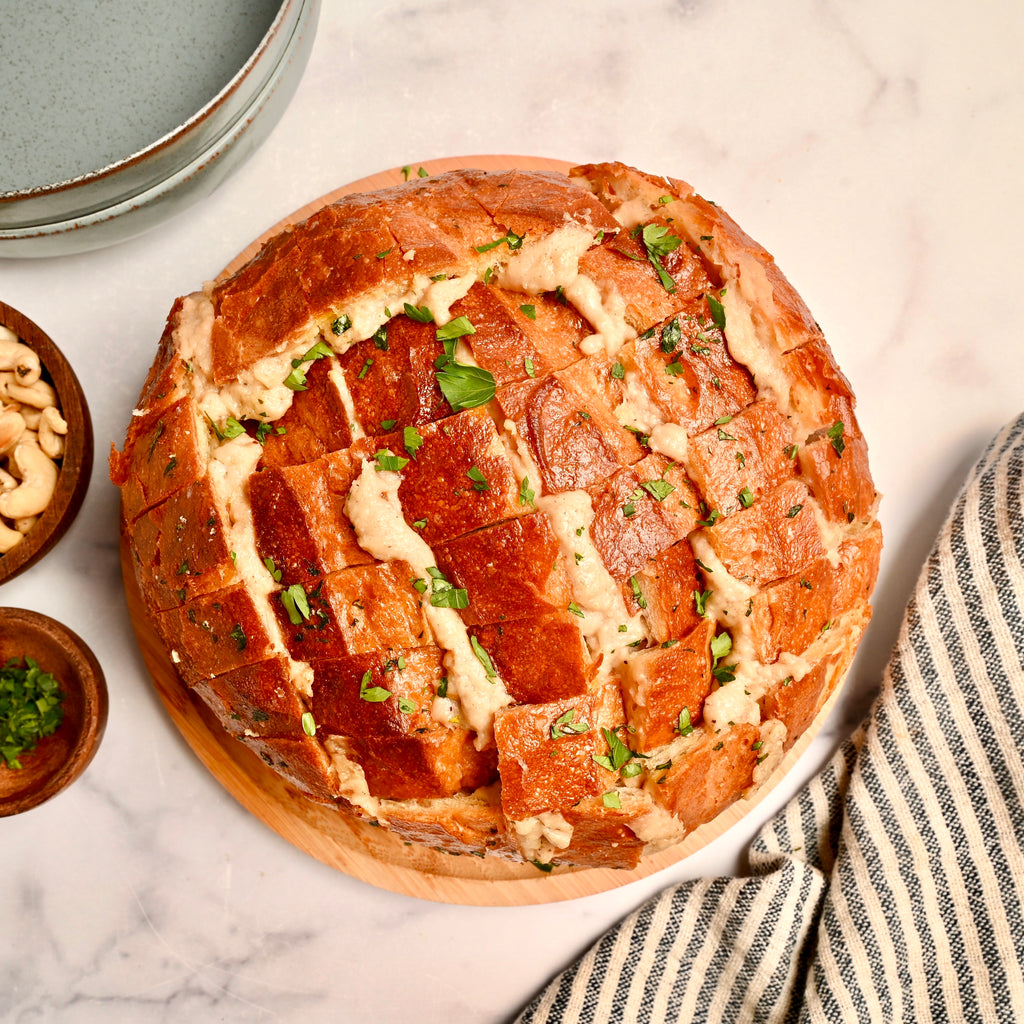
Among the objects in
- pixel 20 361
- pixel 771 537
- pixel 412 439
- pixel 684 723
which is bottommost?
pixel 684 723

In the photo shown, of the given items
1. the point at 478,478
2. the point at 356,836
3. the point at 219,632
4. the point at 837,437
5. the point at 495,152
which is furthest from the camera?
the point at 495,152

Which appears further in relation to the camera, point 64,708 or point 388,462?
point 64,708

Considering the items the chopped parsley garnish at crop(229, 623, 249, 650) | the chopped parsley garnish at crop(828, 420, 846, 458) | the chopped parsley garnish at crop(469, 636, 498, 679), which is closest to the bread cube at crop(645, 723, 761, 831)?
the chopped parsley garnish at crop(469, 636, 498, 679)

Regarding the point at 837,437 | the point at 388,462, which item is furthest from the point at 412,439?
the point at 837,437

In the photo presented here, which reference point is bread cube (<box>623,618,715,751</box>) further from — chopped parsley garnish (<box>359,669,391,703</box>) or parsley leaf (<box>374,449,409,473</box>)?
parsley leaf (<box>374,449,409,473</box>)

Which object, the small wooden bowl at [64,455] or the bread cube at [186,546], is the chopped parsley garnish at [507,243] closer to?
the bread cube at [186,546]

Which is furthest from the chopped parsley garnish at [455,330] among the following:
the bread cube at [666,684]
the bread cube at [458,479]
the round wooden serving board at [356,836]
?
the round wooden serving board at [356,836]

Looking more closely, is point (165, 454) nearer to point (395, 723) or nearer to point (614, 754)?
point (395, 723)
